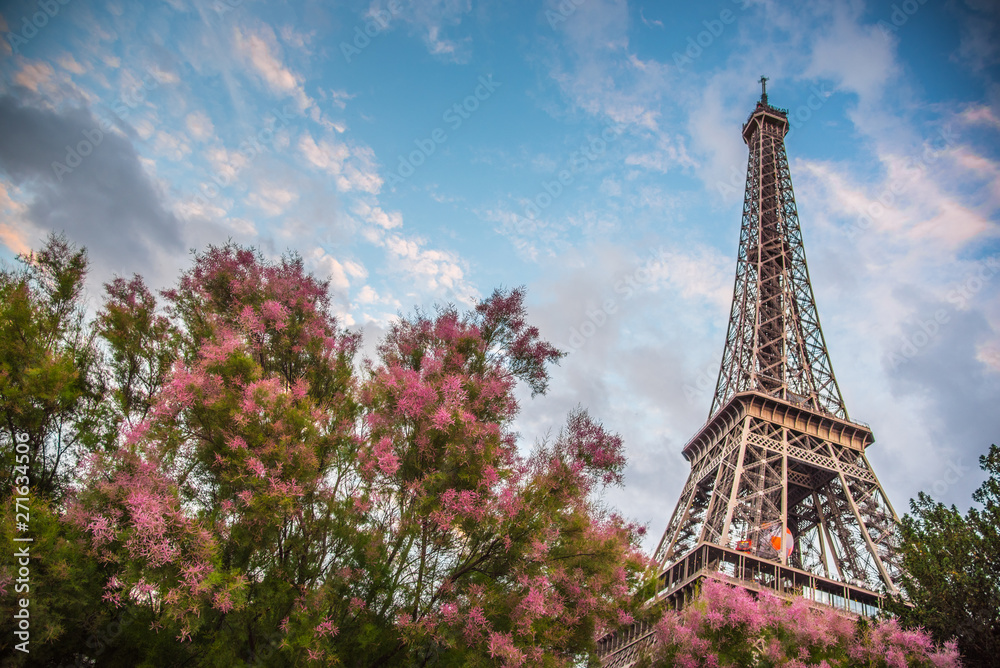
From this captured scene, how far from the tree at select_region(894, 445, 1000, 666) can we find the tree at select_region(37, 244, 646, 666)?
31.5ft

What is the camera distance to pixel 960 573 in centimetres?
1329

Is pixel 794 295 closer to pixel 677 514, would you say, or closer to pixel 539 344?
pixel 677 514

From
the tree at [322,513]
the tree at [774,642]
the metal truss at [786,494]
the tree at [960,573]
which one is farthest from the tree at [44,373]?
the metal truss at [786,494]

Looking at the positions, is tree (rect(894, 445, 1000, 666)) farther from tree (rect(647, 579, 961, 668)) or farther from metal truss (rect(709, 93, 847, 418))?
metal truss (rect(709, 93, 847, 418))

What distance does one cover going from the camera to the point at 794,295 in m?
42.7

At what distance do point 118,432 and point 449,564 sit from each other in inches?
209

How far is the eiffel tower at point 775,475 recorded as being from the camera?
26.6m

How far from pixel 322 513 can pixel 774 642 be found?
31.8 feet

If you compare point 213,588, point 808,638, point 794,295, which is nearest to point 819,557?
point 794,295

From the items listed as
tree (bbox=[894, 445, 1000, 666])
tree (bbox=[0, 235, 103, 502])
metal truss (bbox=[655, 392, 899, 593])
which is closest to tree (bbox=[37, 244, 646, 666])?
tree (bbox=[0, 235, 103, 502])

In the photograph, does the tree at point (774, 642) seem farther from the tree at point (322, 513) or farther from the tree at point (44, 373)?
the tree at point (44, 373)

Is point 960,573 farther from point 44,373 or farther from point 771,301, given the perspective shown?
point 771,301

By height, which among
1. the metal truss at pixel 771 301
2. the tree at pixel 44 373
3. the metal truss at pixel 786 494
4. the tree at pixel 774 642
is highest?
the metal truss at pixel 771 301

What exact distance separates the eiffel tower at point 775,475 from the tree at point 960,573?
8.46 metres
